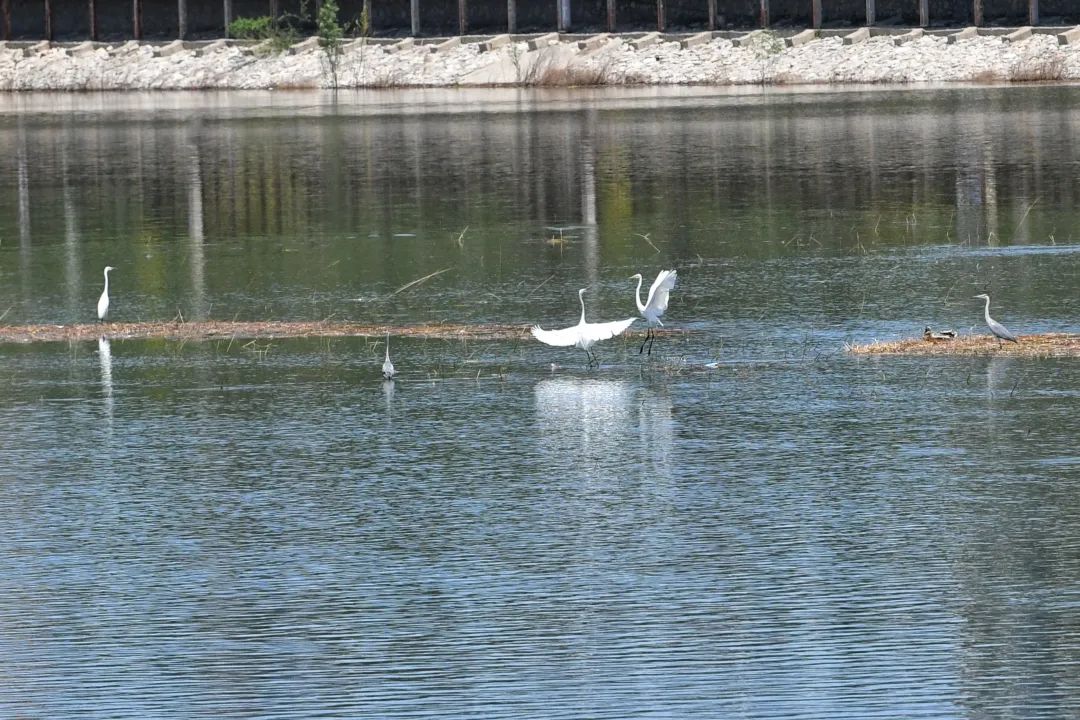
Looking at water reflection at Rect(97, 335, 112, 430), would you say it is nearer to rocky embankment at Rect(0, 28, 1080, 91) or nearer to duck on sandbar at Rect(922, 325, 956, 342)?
duck on sandbar at Rect(922, 325, 956, 342)

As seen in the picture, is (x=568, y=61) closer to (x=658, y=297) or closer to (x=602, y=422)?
(x=658, y=297)

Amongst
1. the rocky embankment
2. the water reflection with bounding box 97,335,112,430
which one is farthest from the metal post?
the water reflection with bounding box 97,335,112,430

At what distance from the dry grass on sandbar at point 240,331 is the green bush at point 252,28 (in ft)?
218

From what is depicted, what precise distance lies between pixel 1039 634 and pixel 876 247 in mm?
16072

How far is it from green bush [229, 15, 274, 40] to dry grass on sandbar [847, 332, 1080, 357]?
70.3m

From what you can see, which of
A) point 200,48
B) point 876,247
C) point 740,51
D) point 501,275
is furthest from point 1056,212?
point 200,48

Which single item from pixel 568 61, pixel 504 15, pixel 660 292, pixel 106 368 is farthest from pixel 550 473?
pixel 504 15

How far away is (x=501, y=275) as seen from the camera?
25922 millimetres

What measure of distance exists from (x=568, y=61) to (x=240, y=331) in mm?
56445

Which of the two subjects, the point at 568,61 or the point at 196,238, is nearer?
the point at 196,238

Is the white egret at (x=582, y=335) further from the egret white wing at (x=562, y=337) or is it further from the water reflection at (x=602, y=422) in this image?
the water reflection at (x=602, y=422)

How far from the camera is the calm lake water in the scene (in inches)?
454

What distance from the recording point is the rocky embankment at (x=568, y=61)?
7069 centimetres

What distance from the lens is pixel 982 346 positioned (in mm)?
19844
